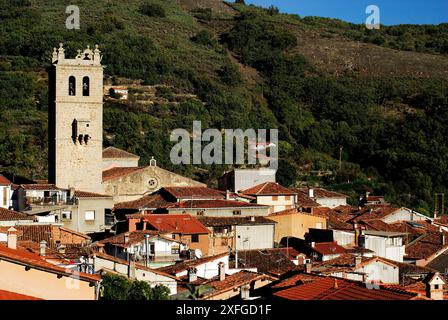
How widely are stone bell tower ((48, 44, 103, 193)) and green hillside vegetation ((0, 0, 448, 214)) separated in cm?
863

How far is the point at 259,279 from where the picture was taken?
1830 centimetres

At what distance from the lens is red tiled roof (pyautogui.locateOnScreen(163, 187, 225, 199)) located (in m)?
31.2

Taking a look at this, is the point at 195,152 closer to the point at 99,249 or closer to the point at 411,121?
the point at 411,121

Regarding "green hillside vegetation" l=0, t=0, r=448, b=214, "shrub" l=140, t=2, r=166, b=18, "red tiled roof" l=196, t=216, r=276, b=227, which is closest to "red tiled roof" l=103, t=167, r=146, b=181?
"red tiled roof" l=196, t=216, r=276, b=227

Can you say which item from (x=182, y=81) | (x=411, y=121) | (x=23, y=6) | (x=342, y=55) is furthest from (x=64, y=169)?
(x=342, y=55)

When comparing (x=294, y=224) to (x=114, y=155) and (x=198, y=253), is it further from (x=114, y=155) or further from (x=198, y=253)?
(x=114, y=155)

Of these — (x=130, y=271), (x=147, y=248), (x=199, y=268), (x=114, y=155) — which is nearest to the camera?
(x=130, y=271)

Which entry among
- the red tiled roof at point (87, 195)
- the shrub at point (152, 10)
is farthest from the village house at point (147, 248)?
the shrub at point (152, 10)

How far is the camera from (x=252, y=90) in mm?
72312

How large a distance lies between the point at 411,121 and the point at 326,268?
44450 millimetres

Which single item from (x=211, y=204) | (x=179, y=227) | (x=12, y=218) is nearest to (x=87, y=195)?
(x=211, y=204)

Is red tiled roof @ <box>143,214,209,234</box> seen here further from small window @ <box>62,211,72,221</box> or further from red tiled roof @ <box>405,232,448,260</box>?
red tiled roof @ <box>405,232,448,260</box>

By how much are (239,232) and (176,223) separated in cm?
238

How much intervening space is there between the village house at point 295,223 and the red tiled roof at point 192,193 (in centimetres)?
208
